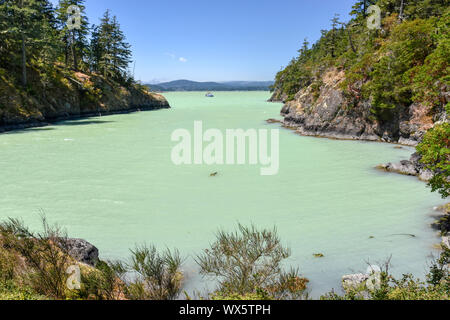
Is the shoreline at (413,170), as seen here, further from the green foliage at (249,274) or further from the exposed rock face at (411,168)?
the green foliage at (249,274)

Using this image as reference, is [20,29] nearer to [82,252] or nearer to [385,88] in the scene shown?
[82,252]

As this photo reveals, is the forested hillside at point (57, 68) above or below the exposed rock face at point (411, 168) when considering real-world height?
above

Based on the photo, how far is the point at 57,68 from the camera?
4631cm

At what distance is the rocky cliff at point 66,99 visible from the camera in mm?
33875

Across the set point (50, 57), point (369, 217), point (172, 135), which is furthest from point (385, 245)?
point (50, 57)

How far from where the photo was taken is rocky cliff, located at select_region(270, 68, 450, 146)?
23.8m

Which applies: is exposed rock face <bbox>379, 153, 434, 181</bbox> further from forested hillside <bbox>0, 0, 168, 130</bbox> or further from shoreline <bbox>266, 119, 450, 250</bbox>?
forested hillside <bbox>0, 0, 168, 130</bbox>

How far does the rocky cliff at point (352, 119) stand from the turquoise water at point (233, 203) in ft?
9.79

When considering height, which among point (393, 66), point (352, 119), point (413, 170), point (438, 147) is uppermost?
point (393, 66)

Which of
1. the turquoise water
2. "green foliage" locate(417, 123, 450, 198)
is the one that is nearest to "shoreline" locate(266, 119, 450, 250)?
the turquoise water

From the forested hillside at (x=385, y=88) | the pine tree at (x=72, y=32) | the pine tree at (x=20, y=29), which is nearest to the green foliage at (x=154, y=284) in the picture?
the forested hillside at (x=385, y=88)

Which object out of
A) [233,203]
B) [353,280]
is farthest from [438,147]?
[233,203]

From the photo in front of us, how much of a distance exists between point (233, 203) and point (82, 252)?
6.82 m
